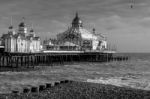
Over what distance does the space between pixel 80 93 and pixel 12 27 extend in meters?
A: 68.7

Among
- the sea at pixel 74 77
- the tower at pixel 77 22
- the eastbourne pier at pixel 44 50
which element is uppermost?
the tower at pixel 77 22

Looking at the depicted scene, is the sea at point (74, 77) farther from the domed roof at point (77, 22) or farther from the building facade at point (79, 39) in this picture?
the domed roof at point (77, 22)

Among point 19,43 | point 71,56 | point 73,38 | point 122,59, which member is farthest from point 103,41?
point 19,43

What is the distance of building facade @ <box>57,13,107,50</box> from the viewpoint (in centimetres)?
11279

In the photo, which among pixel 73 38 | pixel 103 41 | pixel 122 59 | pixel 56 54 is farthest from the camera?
pixel 103 41

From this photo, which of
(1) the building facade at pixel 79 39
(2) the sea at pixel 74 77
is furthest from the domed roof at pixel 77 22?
(2) the sea at pixel 74 77

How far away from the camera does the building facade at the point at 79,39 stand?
4441 inches

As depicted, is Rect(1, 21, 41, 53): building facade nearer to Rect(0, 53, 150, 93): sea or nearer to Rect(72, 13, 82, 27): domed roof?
Rect(0, 53, 150, 93): sea

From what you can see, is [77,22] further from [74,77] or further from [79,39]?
[74,77]

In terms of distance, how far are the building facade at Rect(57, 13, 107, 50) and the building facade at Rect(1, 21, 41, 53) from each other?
55.2 ft

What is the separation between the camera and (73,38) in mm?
127625

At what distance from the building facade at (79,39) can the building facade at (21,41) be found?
1684 centimetres

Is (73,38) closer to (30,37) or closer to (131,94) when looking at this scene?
(30,37)

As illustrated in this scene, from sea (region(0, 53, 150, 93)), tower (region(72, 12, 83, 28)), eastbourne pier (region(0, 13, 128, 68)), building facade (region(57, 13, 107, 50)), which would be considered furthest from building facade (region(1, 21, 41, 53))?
tower (region(72, 12, 83, 28))
